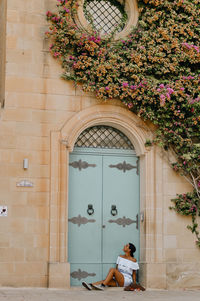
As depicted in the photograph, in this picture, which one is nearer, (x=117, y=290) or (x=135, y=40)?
(x=117, y=290)

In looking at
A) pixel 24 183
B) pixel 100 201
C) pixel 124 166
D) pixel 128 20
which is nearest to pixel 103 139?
pixel 124 166

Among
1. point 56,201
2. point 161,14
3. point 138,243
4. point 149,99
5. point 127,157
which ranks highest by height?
point 161,14

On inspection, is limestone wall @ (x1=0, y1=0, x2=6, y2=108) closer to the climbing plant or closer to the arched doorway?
the climbing plant

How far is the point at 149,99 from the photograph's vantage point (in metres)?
12.2

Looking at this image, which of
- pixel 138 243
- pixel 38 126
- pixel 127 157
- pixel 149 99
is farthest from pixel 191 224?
pixel 38 126

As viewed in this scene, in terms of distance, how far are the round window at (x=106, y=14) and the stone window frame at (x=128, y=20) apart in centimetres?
11

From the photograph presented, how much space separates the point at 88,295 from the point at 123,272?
1.27m

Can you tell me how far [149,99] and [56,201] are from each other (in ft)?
9.40

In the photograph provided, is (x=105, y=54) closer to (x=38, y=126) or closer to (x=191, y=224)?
(x=38, y=126)

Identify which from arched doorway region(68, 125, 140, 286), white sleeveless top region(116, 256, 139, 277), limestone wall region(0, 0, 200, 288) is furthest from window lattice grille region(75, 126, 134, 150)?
white sleeveless top region(116, 256, 139, 277)

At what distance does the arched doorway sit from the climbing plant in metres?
0.80

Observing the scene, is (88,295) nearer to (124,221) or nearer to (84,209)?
(84,209)

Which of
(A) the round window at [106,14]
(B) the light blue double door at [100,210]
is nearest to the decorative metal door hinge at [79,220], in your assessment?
(B) the light blue double door at [100,210]

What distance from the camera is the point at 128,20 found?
12844mm
